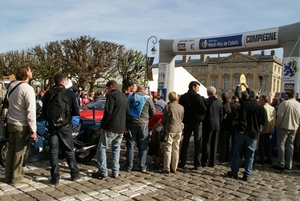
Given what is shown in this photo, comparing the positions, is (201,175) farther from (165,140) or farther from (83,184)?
(83,184)

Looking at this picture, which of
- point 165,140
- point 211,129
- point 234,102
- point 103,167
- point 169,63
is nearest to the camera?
point 103,167

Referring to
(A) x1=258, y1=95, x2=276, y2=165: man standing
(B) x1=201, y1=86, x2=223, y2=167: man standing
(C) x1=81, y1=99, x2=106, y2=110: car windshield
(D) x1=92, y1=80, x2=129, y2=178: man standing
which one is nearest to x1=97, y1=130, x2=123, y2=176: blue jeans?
(D) x1=92, y1=80, x2=129, y2=178: man standing

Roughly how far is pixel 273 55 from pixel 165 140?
79494mm

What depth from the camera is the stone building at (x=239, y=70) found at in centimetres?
7630

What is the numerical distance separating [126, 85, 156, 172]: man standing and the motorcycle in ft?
2.64

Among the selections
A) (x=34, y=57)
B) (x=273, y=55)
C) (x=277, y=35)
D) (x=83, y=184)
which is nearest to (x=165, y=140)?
(x=83, y=184)

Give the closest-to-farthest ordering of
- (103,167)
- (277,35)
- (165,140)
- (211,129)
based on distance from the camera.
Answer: (103,167), (165,140), (211,129), (277,35)

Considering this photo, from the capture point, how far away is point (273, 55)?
77.5 metres

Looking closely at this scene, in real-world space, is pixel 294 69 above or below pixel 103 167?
above

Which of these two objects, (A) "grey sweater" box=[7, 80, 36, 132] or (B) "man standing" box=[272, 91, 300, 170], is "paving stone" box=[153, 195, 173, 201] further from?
(B) "man standing" box=[272, 91, 300, 170]

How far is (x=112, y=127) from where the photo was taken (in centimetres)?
537

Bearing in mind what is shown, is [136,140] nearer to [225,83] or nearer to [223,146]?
[223,146]

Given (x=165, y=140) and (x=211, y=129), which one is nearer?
(x=165, y=140)

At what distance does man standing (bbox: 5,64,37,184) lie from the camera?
4.58 metres
